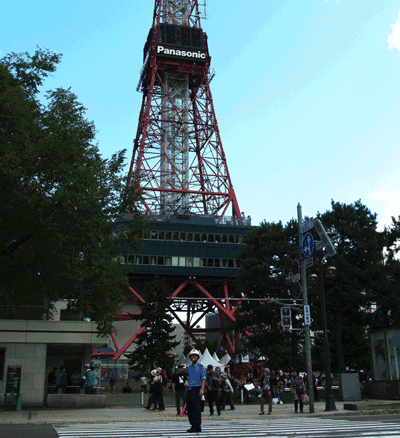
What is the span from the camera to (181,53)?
8256cm

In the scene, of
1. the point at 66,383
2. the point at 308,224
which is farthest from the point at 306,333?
the point at 66,383

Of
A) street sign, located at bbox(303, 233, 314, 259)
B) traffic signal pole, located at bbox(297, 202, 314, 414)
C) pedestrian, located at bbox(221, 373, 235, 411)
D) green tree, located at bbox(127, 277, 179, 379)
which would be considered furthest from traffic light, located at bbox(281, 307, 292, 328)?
green tree, located at bbox(127, 277, 179, 379)

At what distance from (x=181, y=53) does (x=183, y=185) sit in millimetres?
20689

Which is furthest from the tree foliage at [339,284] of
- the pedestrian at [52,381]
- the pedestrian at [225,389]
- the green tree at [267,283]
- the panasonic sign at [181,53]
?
the panasonic sign at [181,53]

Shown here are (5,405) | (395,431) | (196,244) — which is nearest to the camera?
(395,431)

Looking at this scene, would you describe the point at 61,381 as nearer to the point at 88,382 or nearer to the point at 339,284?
the point at 88,382

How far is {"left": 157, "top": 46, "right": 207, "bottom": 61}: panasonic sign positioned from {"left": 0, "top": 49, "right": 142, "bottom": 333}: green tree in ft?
186

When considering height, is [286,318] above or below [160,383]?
above

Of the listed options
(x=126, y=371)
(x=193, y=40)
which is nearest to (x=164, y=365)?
(x=126, y=371)

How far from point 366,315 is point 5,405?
30963 millimetres

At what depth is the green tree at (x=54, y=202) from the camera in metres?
23.0

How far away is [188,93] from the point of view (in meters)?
85.6

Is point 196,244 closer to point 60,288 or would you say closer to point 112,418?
point 60,288

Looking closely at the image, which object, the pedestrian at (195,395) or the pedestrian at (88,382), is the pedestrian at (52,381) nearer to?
the pedestrian at (88,382)
